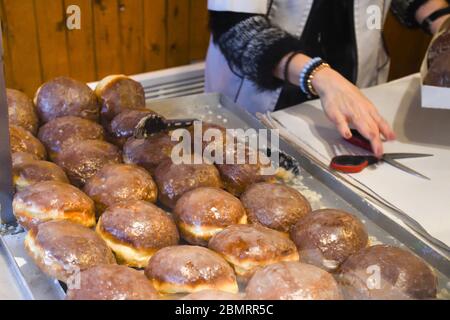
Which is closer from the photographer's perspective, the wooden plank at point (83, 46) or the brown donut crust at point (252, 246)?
the brown donut crust at point (252, 246)

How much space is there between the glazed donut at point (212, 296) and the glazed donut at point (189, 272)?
51 millimetres

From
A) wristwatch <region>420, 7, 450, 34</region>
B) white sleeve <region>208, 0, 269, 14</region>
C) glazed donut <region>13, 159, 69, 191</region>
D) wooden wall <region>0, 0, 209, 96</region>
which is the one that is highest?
white sleeve <region>208, 0, 269, 14</region>

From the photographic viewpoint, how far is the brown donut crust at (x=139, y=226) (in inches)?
Result: 41.0

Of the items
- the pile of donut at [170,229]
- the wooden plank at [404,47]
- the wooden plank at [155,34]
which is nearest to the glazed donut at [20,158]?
the pile of donut at [170,229]

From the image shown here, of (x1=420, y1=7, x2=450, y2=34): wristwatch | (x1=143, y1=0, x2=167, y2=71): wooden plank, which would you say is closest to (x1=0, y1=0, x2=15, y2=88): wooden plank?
(x1=143, y1=0, x2=167, y2=71): wooden plank

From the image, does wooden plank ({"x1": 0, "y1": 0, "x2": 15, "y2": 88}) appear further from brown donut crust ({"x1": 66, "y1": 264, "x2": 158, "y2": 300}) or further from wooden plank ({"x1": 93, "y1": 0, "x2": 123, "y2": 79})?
brown donut crust ({"x1": 66, "y1": 264, "x2": 158, "y2": 300})

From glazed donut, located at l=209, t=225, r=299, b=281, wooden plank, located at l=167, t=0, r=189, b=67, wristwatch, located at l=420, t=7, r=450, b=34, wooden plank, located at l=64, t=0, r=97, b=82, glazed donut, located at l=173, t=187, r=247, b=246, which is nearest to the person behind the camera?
glazed donut, located at l=209, t=225, r=299, b=281

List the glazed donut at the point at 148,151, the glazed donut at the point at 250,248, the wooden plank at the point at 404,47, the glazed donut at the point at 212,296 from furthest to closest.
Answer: the wooden plank at the point at 404,47 → the glazed donut at the point at 148,151 → the glazed donut at the point at 250,248 → the glazed donut at the point at 212,296

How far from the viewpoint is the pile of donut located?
2.98ft

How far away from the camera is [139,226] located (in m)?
1.05

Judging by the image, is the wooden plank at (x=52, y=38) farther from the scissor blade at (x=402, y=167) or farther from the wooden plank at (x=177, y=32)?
the scissor blade at (x=402, y=167)

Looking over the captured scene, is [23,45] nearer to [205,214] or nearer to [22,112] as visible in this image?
[22,112]

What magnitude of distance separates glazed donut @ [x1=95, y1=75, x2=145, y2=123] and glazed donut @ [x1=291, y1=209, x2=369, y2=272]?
0.66 meters

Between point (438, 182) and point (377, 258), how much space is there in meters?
0.55
